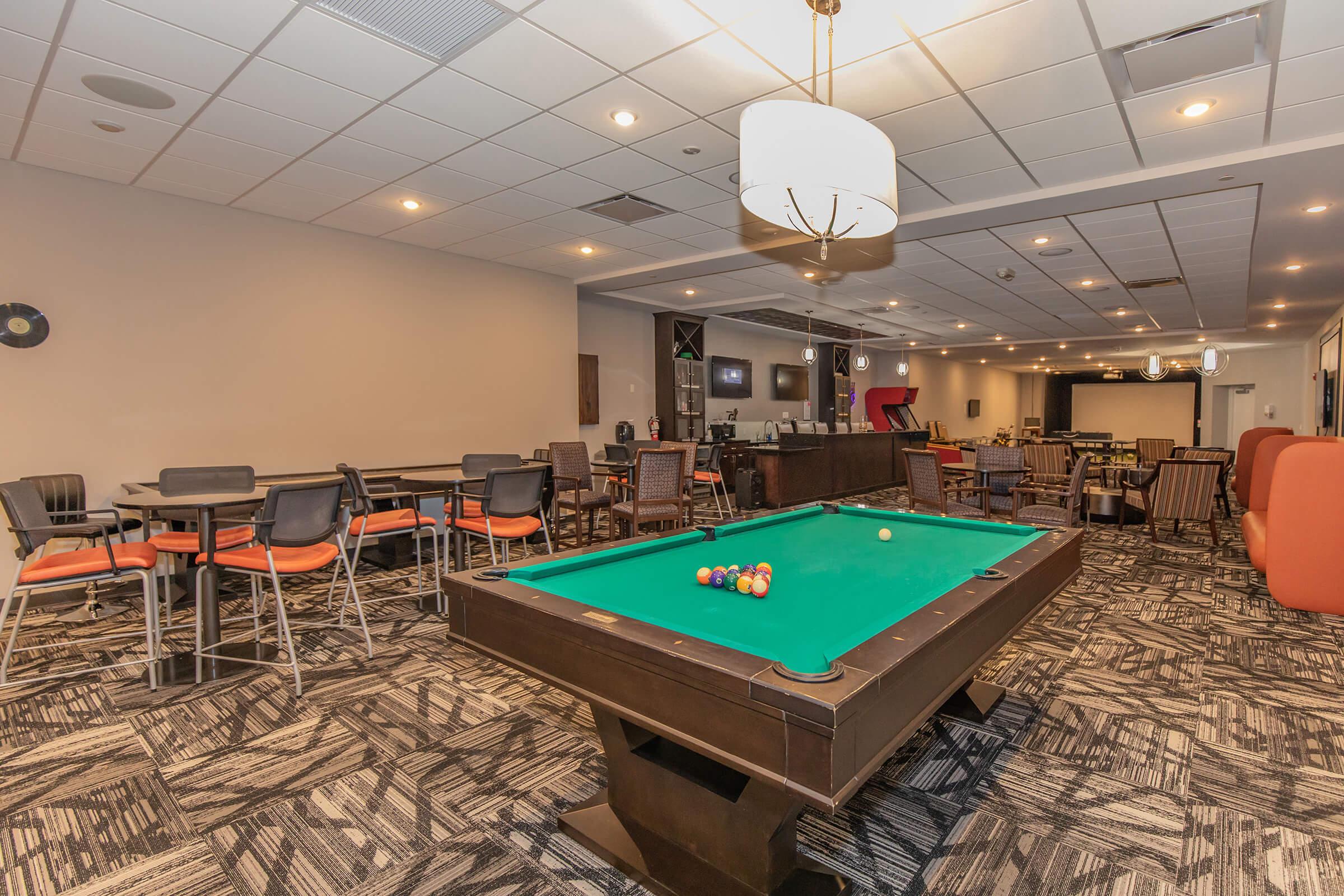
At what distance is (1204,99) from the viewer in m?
3.56

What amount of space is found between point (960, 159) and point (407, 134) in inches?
149

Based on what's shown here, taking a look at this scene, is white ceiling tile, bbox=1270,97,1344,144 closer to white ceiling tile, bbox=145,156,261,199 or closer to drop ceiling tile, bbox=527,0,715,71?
drop ceiling tile, bbox=527,0,715,71

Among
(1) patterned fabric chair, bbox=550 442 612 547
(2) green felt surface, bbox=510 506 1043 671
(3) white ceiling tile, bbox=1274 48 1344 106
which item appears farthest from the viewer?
(1) patterned fabric chair, bbox=550 442 612 547

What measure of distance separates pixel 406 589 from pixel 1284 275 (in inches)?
407

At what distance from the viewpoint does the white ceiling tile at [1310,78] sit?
3152mm

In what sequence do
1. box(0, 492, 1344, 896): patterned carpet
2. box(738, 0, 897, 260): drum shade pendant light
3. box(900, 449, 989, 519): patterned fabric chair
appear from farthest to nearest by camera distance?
box(900, 449, 989, 519): patterned fabric chair → box(738, 0, 897, 260): drum shade pendant light → box(0, 492, 1344, 896): patterned carpet

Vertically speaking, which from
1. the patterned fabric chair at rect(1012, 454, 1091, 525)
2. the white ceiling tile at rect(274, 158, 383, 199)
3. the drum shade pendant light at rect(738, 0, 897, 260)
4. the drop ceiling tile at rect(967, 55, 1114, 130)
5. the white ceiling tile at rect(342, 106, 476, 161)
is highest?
the white ceiling tile at rect(274, 158, 383, 199)

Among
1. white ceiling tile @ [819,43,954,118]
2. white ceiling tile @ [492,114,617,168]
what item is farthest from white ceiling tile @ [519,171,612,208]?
white ceiling tile @ [819,43,954,118]

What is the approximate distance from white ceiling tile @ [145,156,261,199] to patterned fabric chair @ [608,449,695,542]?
3768 mm

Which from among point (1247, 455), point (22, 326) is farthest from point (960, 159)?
point (1247, 455)

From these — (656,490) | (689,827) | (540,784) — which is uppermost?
(656,490)

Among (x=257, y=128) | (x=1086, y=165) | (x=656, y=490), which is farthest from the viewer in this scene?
(x=656, y=490)

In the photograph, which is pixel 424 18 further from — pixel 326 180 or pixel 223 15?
pixel 326 180

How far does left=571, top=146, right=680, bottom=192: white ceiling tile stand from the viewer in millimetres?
4527
